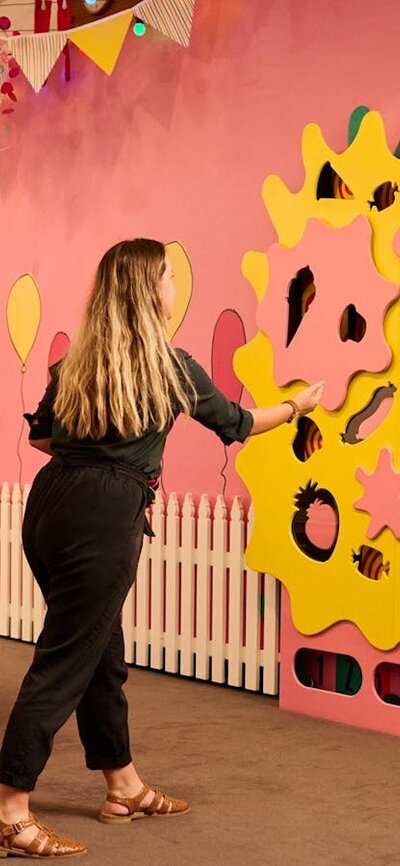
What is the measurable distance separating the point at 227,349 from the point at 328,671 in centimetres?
127

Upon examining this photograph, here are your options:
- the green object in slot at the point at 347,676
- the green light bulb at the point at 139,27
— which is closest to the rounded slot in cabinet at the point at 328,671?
the green object in slot at the point at 347,676

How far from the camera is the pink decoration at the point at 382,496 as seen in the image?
3855 mm

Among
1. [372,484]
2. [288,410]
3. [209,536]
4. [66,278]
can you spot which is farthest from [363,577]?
[66,278]

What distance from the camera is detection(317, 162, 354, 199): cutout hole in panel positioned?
420 centimetres

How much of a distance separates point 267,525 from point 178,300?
1106 mm

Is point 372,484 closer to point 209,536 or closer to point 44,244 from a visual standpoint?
Answer: point 209,536

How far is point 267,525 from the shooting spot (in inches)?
167

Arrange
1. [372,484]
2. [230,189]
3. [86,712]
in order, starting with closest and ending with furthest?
1. [86,712]
2. [372,484]
3. [230,189]

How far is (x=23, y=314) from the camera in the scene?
5598mm

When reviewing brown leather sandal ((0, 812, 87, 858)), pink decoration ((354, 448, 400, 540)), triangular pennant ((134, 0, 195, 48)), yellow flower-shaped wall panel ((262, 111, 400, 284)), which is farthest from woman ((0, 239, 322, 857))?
triangular pennant ((134, 0, 195, 48))

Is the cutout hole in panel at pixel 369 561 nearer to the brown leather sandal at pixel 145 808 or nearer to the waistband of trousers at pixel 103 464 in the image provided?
the brown leather sandal at pixel 145 808

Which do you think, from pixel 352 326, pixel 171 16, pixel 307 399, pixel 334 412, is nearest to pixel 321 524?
pixel 334 412

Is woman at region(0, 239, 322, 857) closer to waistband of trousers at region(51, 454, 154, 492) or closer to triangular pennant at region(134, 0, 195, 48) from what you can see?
waistband of trousers at region(51, 454, 154, 492)

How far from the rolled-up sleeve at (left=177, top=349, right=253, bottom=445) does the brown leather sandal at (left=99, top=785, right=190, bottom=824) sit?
0.89m
